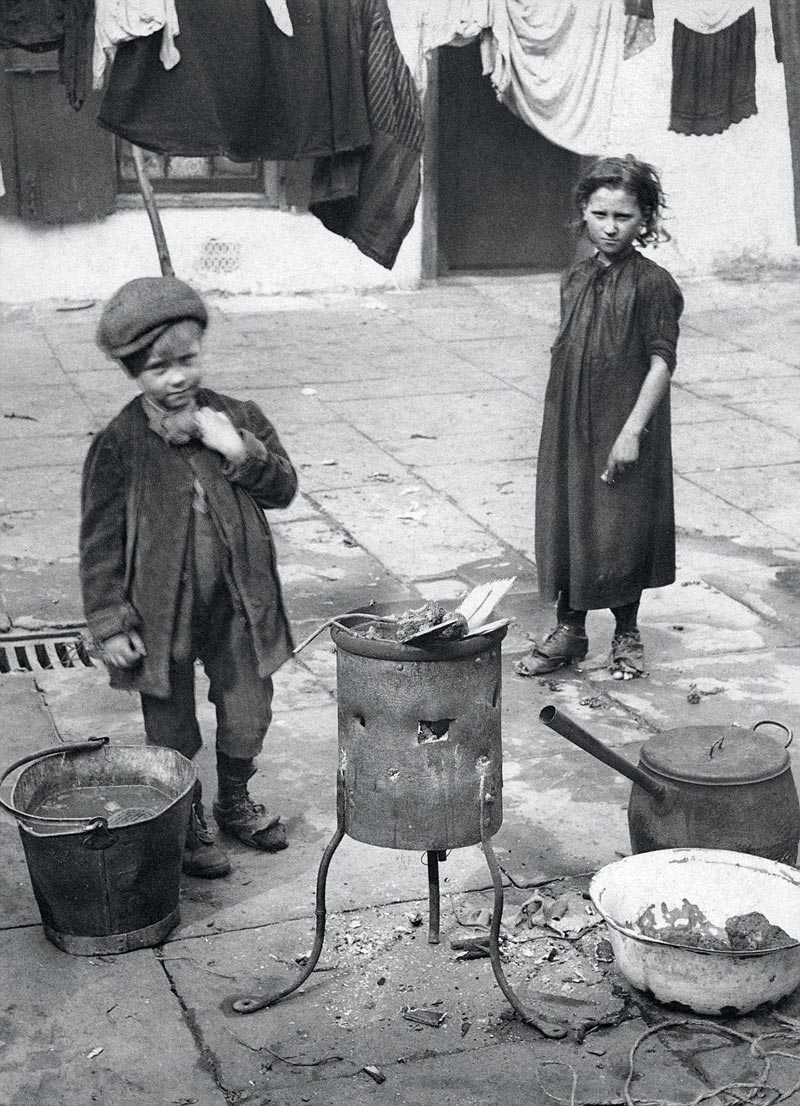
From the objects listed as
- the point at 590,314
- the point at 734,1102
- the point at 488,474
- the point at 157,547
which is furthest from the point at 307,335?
the point at 734,1102

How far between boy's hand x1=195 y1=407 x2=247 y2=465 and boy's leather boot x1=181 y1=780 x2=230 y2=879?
3.31 ft

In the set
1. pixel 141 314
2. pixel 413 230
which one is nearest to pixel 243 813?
pixel 141 314

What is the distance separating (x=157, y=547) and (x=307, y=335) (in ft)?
25.4

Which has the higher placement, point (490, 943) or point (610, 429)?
point (610, 429)

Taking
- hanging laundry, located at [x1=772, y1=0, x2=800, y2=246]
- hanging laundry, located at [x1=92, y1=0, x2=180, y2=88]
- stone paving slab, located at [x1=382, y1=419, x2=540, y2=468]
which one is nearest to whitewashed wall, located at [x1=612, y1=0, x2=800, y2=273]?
stone paving slab, located at [x1=382, y1=419, x2=540, y2=468]

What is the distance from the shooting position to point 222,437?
4004 millimetres

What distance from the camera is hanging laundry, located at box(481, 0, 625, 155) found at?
480 inches

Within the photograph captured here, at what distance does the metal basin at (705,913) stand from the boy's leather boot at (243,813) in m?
1.11

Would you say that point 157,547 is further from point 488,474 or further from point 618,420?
point 488,474

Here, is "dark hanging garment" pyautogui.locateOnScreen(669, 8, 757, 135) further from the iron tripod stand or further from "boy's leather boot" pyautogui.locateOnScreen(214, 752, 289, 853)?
the iron tripod stand

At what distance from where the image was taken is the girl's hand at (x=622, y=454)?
213 inches

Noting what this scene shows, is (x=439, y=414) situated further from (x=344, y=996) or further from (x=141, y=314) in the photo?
(x=344, y=996)

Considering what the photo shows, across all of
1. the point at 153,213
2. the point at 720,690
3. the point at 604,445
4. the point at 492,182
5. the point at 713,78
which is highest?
the point at 713,78

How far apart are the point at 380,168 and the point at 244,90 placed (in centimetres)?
78
